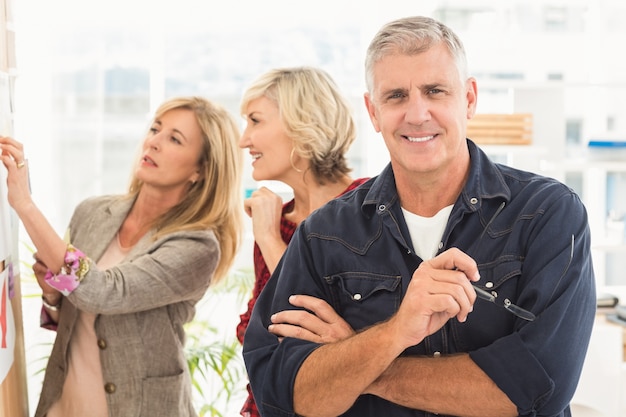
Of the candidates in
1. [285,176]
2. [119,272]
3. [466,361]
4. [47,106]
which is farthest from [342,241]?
[47,106]

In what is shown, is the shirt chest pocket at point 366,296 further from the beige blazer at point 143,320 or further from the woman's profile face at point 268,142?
the beige blazer at point 143,320

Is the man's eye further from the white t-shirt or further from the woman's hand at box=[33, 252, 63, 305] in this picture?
the woman's hand at box=[33, 252, 63, 305]

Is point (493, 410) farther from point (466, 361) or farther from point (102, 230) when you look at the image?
point (102, 230)

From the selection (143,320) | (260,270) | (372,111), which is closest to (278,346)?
(372,111)

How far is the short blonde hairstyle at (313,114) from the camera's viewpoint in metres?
2.37

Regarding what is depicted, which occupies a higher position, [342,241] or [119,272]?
[342,241]

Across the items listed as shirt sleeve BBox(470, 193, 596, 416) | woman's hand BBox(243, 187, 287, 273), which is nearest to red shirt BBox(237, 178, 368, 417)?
woman's hand BBox(243, 187, 287, 273)

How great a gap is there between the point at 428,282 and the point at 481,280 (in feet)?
0.59

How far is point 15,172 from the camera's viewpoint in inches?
82.4

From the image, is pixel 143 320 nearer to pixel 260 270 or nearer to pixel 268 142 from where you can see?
A: pixel 260 270

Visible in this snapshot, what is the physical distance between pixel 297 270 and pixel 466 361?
0.41 meters

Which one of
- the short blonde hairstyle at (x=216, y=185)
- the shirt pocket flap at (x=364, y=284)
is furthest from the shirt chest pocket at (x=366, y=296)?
the short blonde hairstyle at (x=216, y=185)

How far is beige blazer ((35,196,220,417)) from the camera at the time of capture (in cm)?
242

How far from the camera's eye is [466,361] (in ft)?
5.27
